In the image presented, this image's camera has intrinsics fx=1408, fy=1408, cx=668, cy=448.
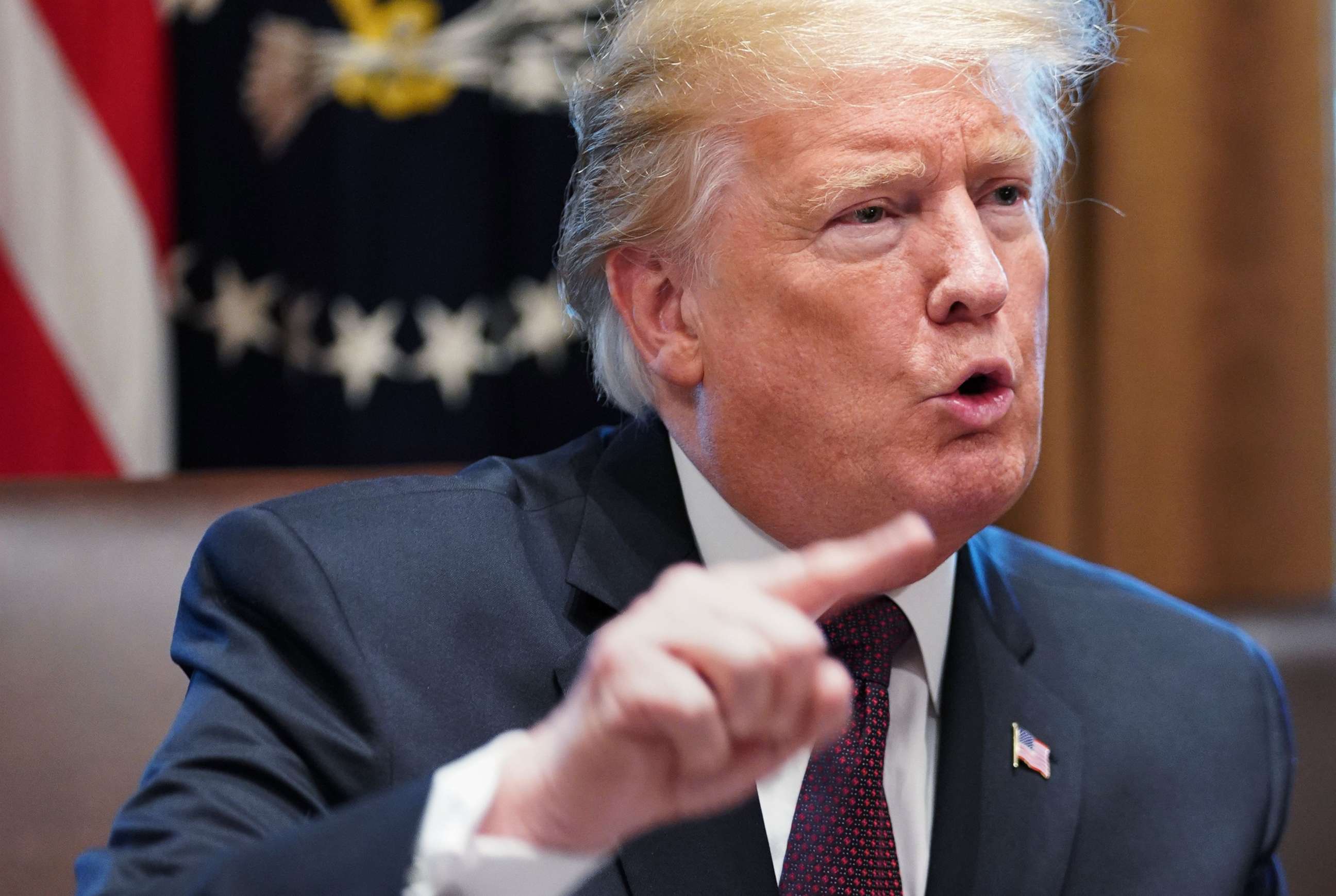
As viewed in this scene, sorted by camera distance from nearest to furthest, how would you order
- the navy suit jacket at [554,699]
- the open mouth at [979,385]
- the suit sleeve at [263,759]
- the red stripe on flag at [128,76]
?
1. the suit sleeve at [263,759]
2. the navy suit jacket at [554,699]
3. the open mouth at [979,385]
4. the red stripe on flag at [128,76]

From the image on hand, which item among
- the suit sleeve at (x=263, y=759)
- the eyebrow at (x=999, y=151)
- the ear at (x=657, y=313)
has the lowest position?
the suit sleeve at (x=263, y=759)

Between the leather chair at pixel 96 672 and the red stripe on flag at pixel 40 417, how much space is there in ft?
2.39

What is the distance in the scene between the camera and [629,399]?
1.61m

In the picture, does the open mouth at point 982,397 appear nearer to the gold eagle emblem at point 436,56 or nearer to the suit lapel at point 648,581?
the suit lapel at point 648,581

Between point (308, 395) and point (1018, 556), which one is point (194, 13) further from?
point (1018, 556)

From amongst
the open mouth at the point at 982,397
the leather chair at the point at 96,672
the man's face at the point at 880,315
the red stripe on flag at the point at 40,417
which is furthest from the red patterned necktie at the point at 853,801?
the red stripe on flag at the point at 40,417

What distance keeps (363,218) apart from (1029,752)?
4.85 feet

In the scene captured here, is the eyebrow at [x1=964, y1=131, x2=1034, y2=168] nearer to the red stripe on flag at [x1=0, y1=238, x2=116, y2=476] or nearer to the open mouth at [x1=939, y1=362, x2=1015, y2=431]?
the open mouth at [x1=939, y1=362, x2=1015, y2=431]

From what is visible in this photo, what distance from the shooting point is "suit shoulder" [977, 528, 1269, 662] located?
1.62 m

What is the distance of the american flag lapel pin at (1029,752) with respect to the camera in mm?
1430

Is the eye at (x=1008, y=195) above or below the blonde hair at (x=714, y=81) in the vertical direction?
below

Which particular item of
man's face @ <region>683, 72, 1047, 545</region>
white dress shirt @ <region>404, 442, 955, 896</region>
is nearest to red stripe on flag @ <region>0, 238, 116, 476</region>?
white dress shirt @ <region>404, 442, 955, 896</region>

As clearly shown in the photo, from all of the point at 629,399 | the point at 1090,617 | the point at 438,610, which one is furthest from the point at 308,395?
the point at 1090,617

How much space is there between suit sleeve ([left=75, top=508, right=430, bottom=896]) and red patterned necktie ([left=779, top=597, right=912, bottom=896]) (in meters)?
0.39
